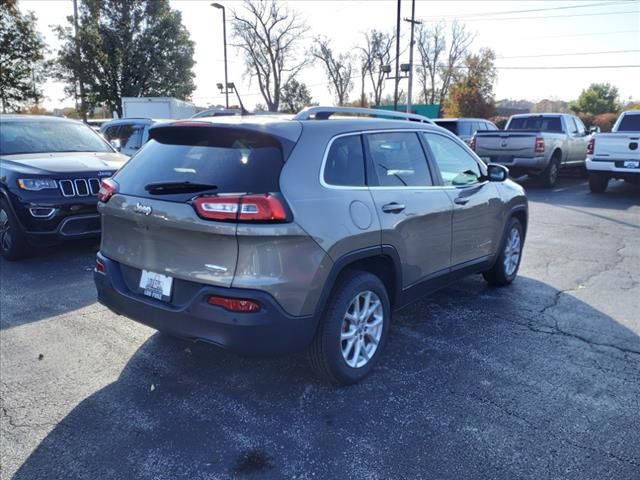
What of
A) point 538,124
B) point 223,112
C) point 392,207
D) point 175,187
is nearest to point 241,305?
point 175,187

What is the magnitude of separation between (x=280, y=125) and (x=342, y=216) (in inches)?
26.2

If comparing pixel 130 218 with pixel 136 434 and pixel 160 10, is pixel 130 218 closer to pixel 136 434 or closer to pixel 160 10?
pixel 136 434

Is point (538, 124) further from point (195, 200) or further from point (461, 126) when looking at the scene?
point (195, 200)

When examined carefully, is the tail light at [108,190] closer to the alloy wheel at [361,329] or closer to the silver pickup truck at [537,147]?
the alloy wheel at [361,329]

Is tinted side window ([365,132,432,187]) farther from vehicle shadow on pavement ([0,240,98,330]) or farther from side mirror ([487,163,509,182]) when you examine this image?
vehicle shadow on pavement ([0,240,98,330])

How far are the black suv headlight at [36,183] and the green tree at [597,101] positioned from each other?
157 feet

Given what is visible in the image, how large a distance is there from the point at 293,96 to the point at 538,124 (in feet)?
132

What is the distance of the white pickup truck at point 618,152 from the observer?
1148cm

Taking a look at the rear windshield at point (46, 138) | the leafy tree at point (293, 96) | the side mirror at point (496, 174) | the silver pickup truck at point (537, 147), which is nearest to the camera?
the side mirror at point (496, 174)

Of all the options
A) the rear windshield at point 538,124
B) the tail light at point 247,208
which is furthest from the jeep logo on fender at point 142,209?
the rear windshield at point 538,124

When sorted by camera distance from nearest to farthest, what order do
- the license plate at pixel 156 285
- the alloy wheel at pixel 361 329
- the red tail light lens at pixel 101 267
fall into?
the license plate at pixel 156 285 < the alloy wheel at pixel 361 329 < the red tail light lens at pixel 101 267

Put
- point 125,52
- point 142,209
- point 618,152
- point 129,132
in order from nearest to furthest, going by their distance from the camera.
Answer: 1. point 142,209
2. point 129,132
3. point 618,152
4. point 125,52

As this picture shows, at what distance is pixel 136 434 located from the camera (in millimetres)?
2922

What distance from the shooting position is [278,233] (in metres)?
2.81
